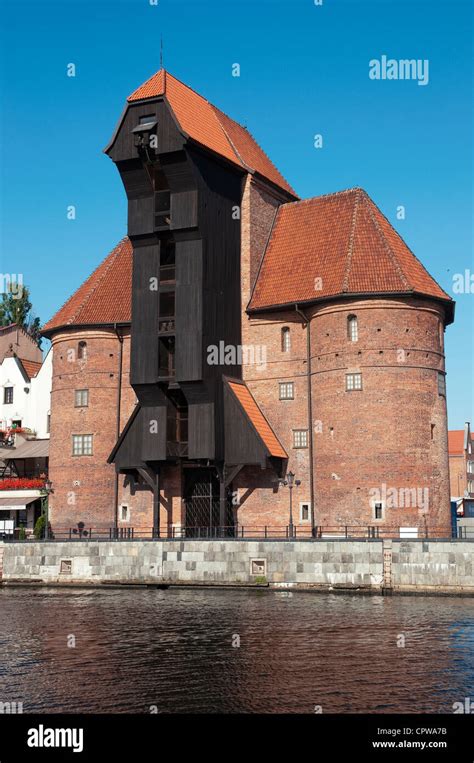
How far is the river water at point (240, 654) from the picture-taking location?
18172mm

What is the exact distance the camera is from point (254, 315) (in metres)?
47.0

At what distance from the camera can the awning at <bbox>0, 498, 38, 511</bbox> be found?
2077 inches

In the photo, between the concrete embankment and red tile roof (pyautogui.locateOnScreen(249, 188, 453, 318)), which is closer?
the concrete embankment

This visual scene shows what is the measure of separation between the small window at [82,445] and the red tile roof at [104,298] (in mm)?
6035

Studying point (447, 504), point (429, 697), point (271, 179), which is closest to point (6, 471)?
point (271, 179)

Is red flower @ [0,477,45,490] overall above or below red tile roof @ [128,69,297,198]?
below

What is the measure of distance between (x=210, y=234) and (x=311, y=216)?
24.0 feet

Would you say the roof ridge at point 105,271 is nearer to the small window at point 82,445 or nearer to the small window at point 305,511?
the small window at point 82,445

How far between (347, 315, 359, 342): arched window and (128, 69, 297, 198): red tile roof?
399 inches

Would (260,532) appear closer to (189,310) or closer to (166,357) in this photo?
(166,357)

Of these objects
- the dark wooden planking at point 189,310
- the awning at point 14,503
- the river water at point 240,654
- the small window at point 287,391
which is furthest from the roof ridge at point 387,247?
the awning at point 14,503

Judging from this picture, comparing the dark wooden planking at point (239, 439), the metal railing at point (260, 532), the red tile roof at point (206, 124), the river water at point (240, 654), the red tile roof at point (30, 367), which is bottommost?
the river water at point (240, 654)

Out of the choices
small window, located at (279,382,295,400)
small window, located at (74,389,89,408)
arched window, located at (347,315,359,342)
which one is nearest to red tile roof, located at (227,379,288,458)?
small window, located at (279,382,295,400)

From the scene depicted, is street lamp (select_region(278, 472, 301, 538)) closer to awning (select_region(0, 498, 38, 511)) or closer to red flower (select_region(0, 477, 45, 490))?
red flower (select_region(0, 477, 45, 490))
